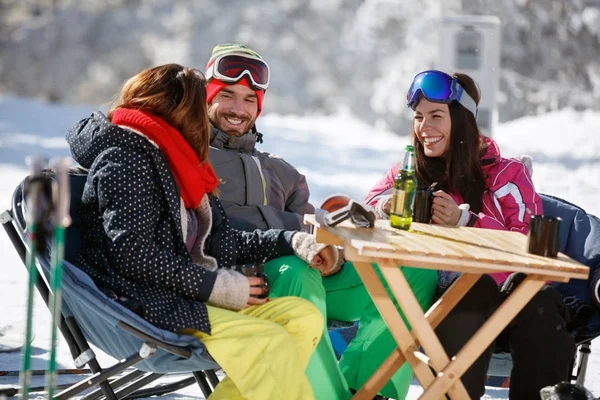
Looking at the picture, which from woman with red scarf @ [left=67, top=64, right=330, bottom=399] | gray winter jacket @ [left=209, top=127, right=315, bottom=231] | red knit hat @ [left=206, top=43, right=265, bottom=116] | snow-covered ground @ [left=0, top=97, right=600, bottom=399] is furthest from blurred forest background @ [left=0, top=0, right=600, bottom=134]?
woman with red scarf @ [left=67, top=64, right=330, bottom=399]

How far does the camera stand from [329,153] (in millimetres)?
18094

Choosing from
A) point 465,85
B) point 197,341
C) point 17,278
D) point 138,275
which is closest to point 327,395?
point 197,341

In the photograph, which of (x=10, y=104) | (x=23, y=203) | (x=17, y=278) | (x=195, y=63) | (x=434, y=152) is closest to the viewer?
(x=23, y=203)

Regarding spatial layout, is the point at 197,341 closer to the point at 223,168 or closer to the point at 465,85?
→ the point at 223,168

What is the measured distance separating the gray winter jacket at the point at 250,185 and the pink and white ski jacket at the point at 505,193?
387mm

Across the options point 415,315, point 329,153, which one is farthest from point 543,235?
point 329,153

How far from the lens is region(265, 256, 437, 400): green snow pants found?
302cm

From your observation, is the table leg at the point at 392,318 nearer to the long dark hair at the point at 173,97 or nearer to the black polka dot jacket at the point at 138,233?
the black polka dot jacket at the point at 138,233

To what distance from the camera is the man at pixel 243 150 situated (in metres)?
3.67

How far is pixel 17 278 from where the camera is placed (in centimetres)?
587

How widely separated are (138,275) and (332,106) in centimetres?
2390

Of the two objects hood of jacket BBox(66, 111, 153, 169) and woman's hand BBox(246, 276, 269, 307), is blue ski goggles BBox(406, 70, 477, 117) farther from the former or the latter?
hood of jacket BBox(66, 111, 153, 169)

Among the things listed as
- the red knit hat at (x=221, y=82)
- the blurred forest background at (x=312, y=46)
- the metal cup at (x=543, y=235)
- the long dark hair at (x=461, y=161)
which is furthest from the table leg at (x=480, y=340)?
the blurred forest background at (x=312, y=46)

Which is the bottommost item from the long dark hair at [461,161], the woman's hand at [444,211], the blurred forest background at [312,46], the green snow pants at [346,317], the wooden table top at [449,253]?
the green snow pants at [346,317]
